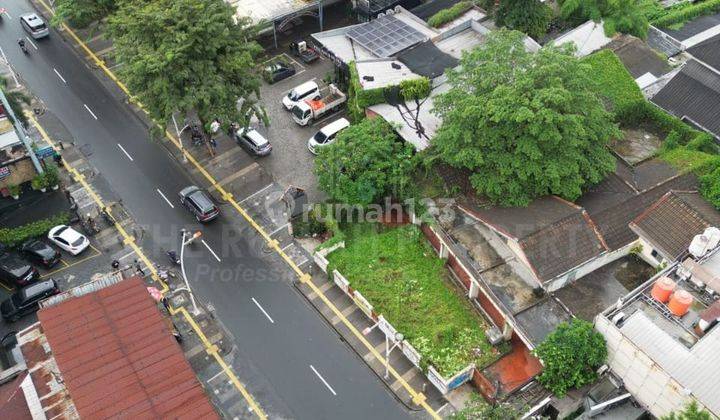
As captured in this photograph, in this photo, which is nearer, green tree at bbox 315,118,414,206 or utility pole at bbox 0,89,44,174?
green tree at bbox 315,118,414,206

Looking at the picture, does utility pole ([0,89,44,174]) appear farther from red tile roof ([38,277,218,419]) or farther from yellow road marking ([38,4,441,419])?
red tile roof ([38,277,218,419])

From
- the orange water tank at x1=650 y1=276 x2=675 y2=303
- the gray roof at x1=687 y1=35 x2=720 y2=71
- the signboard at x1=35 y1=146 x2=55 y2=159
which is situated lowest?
the signboard at x1=35 y1=146 x2=55 y2=159

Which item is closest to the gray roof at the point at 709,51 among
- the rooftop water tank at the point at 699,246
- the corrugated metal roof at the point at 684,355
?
the rooftop water tank at the point at 699,246

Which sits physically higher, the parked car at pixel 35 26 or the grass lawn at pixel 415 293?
the parked car at pixel 35 26

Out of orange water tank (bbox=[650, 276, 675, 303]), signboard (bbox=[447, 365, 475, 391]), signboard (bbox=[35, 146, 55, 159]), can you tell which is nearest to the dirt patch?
orange water tank (bbox=[650, 276, 675, 303])

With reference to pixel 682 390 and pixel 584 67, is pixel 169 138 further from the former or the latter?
pixel 682 390

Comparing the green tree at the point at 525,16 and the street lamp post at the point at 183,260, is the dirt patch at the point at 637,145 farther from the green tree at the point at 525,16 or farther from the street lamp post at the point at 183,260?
the street lamp post at the point at 183,260

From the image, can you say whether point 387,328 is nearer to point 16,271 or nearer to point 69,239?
point 69,239
